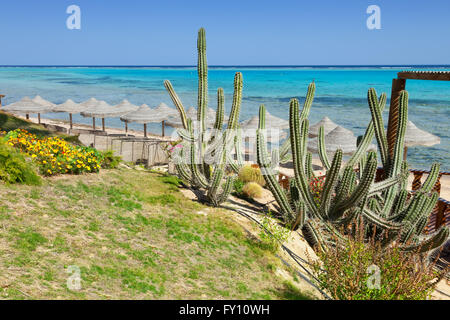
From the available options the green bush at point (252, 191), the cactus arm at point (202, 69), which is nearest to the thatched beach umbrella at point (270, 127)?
the green bush at point (252, 191)

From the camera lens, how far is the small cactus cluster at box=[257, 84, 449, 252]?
732 centimetres

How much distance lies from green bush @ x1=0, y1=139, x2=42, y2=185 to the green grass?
0.78 ft

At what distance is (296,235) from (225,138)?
2841 millimetres

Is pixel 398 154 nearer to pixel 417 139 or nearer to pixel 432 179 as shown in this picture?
pixel 432 179

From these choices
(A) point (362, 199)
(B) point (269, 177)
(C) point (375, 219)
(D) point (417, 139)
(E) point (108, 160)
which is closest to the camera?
(A) point (362, 199)

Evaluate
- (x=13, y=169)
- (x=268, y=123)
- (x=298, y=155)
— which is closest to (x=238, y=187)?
(x=298, y=155)

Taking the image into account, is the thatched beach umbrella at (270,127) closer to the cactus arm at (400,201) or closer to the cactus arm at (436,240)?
the cactus arm at (400,201)

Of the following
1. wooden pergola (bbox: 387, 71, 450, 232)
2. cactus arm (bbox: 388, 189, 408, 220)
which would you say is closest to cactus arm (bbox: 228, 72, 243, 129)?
wooden pergola (bbox: 387, 71, 450, 232)

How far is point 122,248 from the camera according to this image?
5.96 metres

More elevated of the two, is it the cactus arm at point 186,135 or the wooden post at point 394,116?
the wooden post at point 394,116

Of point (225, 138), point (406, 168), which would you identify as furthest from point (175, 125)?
point (406, 168)

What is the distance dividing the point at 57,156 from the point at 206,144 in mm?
3584

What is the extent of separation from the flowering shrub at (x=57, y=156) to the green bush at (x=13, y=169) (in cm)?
66

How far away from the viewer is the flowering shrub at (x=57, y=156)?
27.2ft
